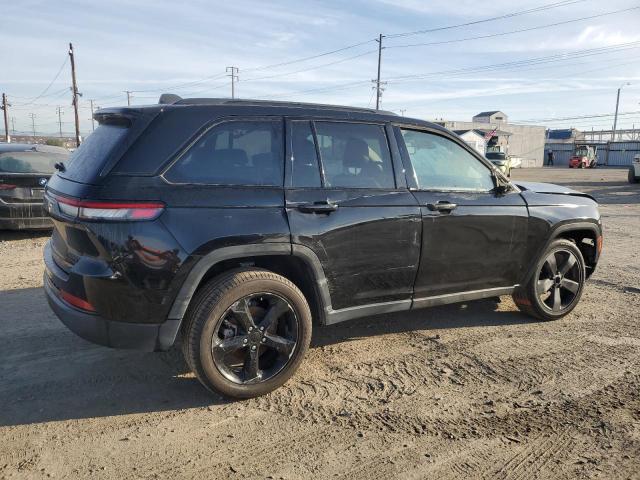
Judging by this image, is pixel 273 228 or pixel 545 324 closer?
pixel 273 228

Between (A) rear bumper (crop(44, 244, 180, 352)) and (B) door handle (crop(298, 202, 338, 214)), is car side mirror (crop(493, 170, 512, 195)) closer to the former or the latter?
(B) door handle (crop(298, 202, 338, 214))

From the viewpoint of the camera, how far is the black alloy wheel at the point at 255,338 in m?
3.21

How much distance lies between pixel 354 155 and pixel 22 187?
239 inches

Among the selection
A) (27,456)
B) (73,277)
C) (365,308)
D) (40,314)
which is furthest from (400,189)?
(40,314)

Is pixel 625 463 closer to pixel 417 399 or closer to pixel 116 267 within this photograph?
pixel 417 399

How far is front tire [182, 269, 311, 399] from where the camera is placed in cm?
310

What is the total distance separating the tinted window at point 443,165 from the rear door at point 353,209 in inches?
8.4

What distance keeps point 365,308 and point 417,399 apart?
0.74 meters

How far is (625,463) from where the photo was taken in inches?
106

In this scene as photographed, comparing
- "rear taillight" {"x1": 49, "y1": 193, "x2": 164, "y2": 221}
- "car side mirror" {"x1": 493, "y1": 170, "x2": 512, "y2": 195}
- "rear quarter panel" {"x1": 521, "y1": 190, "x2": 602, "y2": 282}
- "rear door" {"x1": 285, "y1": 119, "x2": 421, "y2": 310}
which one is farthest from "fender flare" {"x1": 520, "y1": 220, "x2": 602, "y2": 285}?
"rear taillight" {"x1": 49, "y1": 193, "x2": 164, "y2": 221}

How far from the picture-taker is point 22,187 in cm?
755

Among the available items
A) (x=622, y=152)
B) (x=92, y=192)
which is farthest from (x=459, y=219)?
(x=622, y=152)

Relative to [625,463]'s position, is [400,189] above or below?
above

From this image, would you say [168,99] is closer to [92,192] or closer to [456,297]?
[92,192]
